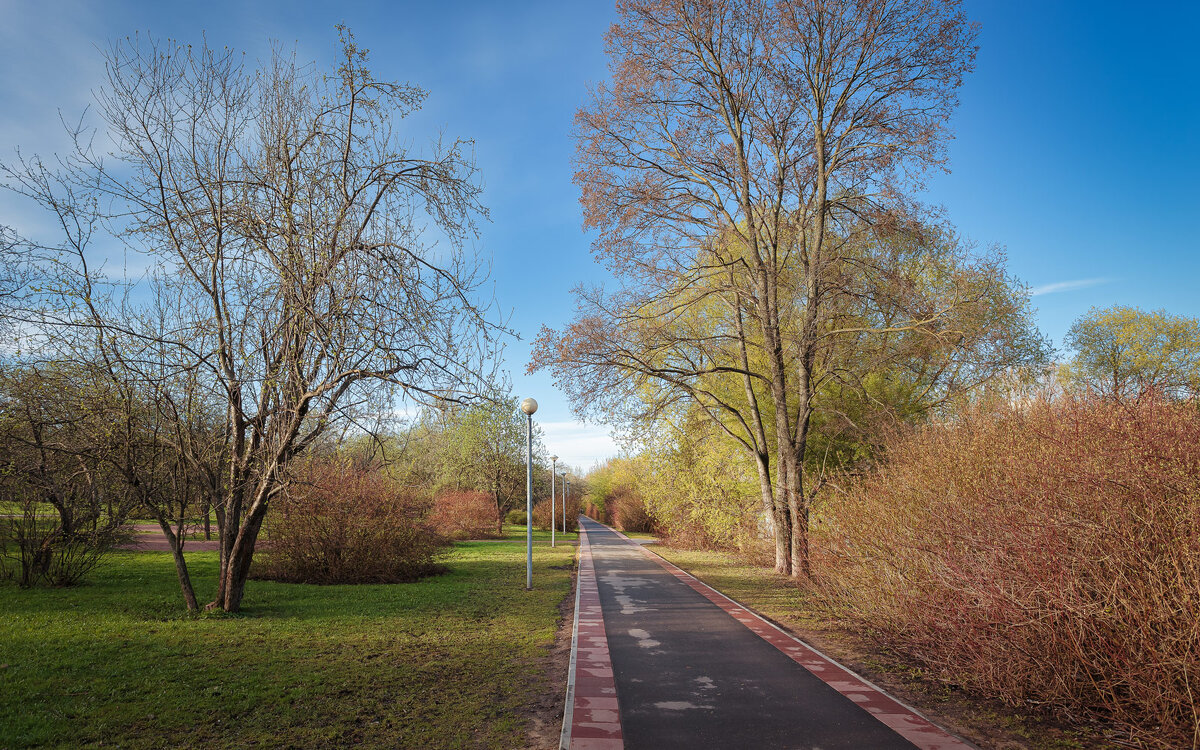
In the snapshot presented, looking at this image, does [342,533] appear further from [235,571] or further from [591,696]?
[591,696]

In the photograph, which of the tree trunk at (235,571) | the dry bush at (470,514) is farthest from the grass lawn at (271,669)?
the dry bush at (470,514)

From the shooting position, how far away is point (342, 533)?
1445 centimetres

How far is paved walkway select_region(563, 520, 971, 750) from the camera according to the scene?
4895 millimetres

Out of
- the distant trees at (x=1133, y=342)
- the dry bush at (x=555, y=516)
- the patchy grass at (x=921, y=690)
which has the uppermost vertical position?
the distant trees at (x=1133, y=342)

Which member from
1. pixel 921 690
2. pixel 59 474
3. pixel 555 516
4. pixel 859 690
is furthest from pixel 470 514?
pixel 921 690

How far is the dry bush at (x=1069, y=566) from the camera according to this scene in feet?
14.6

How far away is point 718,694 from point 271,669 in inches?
195

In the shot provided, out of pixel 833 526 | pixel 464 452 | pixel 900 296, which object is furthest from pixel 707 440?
pixel 464 452

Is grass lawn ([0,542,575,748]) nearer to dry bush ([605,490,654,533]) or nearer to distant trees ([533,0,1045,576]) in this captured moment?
distant trees ([533,0,1045,576])

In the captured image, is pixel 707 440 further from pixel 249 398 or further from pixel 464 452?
pixel 464 452

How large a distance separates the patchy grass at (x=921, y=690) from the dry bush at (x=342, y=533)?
8.10m

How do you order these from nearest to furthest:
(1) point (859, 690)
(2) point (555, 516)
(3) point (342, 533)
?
(1) point (859, 690), (3) point (342, 533), (2) point (555, 516)

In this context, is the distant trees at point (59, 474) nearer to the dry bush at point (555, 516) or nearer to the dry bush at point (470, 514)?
the dry bush at point (470, 514)

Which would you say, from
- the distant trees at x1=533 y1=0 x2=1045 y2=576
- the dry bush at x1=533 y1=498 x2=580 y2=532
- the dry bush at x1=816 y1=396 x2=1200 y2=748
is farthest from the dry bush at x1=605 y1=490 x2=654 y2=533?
the dry bush at x1=816 y1=396 x2=1200 y2=748
